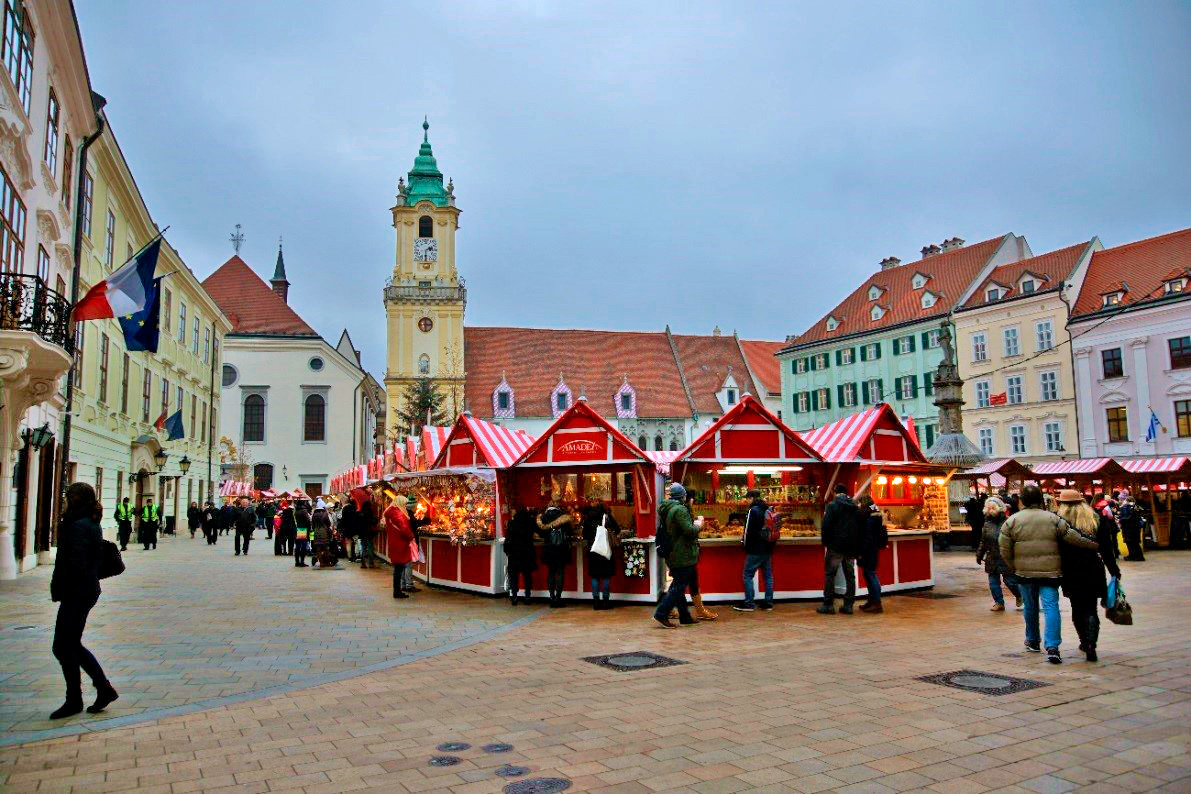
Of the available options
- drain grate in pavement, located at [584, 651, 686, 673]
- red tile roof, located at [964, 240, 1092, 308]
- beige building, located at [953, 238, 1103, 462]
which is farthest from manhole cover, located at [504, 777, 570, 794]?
red tile roof, located at [964, 240, 1092, 308]

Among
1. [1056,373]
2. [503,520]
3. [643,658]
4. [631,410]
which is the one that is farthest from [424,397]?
[643,658]

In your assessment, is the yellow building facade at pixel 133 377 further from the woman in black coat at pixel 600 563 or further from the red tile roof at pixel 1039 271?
the red tile roof at pixel 1039 271

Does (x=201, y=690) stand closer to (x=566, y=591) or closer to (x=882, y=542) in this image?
(x=566, y=591)

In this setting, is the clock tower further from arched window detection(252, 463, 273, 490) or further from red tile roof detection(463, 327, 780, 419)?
arched window detection(252, 463, 273, 490)

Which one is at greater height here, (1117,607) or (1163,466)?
(1163,466)

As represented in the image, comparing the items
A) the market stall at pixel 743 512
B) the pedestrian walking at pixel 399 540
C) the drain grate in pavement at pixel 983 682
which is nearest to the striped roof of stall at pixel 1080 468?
the market stall at pixel 743 512

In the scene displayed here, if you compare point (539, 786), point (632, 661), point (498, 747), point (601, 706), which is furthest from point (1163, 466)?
point (539, 786)

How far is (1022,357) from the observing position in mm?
45688

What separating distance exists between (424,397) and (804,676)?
5440 centimetres

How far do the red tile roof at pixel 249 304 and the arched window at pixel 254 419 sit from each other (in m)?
4.27

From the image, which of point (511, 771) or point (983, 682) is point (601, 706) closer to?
point (511, 771)

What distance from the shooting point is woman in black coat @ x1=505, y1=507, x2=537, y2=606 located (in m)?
14.2

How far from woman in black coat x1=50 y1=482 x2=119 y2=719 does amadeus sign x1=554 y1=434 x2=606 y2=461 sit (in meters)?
8.42

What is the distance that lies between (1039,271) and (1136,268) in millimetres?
4713
